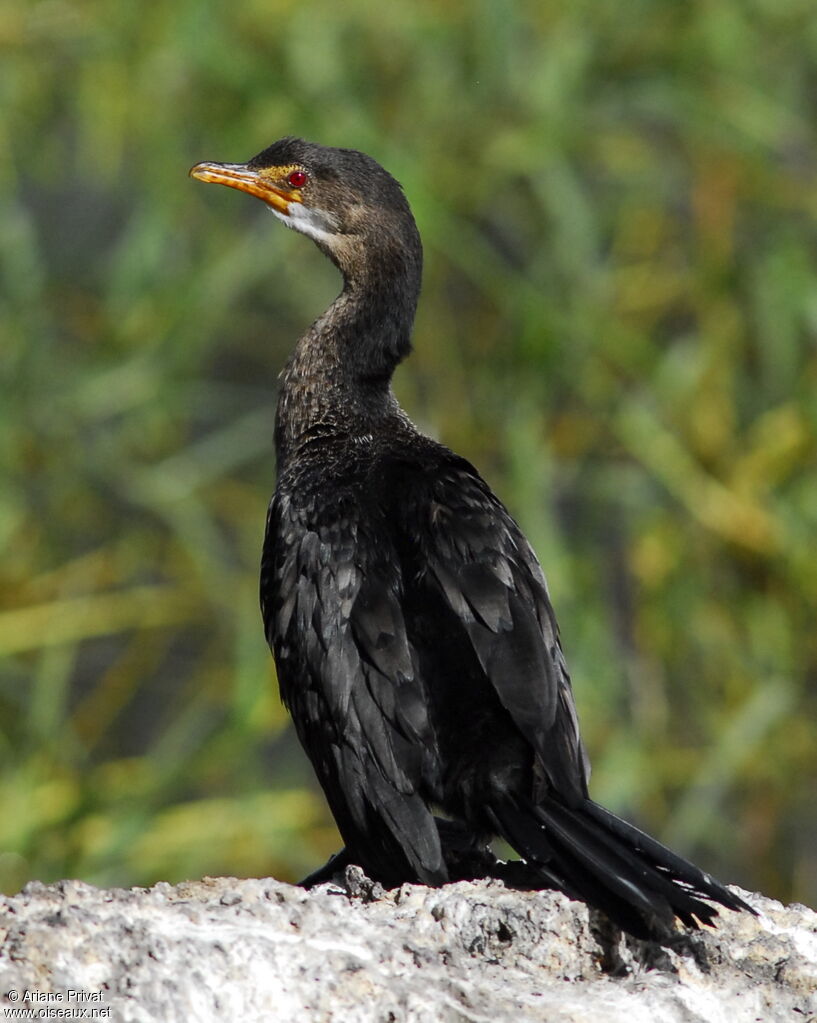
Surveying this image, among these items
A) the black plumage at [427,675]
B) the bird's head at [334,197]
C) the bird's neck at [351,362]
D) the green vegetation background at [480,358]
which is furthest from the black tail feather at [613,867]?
the green vegetation background at [480,358]

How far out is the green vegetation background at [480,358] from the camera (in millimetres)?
7230

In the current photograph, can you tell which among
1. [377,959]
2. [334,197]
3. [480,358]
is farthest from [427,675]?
[480,358]

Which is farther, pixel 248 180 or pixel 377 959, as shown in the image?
pixel 248 180

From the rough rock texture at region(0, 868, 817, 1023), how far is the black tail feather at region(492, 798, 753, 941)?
54 mm

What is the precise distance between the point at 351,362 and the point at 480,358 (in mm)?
3352

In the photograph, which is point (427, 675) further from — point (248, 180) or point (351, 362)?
point (248, 180)

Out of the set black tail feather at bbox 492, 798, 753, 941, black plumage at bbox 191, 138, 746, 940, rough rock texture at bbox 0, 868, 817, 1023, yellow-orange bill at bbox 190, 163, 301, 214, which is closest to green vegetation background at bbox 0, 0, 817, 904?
yellow-orange bill at bbox 190, 163, 301, 214

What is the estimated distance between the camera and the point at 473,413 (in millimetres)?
7531

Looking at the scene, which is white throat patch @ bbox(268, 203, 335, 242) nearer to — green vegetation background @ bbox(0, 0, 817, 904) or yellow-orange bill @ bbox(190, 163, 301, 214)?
yellow-orange bill @ bbox(190, 163, 301, 214)

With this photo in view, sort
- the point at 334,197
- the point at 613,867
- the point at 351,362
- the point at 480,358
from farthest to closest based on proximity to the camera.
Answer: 1. the point at 480,358
2. the point at 334,197
3. the point at 351,362
4. the point at 613,867

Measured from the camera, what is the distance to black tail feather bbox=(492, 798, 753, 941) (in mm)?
2844

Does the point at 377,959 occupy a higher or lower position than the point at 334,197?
lower

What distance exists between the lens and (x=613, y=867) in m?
2.93

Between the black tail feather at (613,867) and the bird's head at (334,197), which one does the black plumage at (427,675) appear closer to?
the black tail feather at (613,867)
